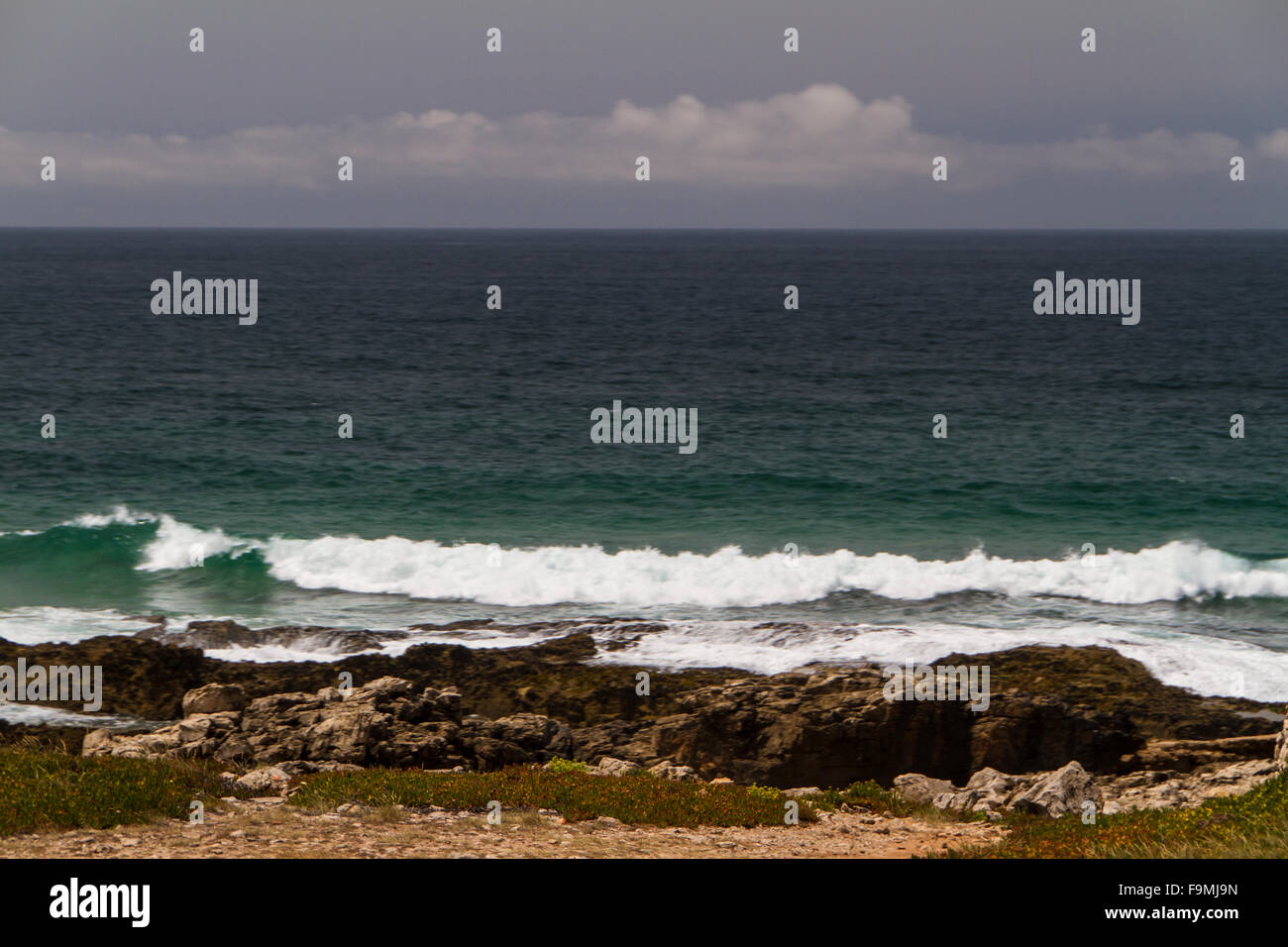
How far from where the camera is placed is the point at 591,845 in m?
13.7

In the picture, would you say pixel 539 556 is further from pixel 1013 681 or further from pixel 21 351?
pixel 21 351

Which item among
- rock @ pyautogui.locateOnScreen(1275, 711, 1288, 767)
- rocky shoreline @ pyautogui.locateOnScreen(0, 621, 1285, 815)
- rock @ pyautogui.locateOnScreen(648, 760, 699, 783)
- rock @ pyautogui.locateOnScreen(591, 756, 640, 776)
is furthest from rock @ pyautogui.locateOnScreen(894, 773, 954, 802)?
rock @ pyautogui.locateOnScreen(1275, 711, 1288, 767)

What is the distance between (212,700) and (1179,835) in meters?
18.2

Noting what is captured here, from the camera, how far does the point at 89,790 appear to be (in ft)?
45.5

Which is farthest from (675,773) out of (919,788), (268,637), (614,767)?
(268,637)

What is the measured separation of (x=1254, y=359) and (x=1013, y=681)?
210 feet

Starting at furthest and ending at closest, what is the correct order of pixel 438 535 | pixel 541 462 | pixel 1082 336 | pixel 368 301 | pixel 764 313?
1. pixel 368 301
2. pixel 764 313
3. pixel 1082 336
4. pixel 541 462
5. pixel 438 535

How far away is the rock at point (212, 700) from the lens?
2258 centimetres

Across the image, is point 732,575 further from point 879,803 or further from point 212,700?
point 879,803

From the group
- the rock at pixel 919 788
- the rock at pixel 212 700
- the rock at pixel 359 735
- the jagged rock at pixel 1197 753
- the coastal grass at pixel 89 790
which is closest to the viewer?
the coastal grass at pixel 89 790

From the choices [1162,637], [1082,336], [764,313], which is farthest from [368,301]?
[1162,637]

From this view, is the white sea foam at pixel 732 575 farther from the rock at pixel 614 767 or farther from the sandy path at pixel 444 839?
the sandy path at pixel 444 839

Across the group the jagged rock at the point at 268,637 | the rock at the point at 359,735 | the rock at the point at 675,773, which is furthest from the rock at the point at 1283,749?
the jagged rock at the point at 268,637

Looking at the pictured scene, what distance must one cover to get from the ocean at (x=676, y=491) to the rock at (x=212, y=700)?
16.2 feet
